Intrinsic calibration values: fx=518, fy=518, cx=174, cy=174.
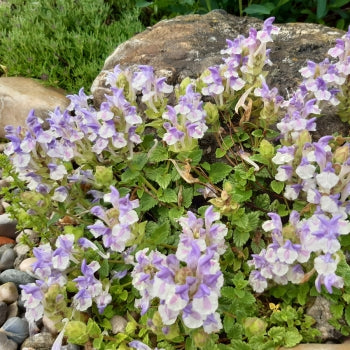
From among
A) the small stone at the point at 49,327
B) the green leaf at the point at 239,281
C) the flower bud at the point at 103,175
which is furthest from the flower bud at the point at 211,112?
the small stone at the point at 49,327

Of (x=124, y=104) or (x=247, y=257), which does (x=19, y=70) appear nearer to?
(x=124, y=104)

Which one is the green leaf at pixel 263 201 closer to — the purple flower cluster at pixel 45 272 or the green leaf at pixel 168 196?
the green leaf at pixel 168 196

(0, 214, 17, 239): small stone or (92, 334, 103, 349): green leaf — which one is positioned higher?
(92, 334, 103, 349): green leaf

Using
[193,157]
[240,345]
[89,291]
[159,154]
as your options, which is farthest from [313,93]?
[89,291]

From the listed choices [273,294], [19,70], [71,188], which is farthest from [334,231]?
[19,70]

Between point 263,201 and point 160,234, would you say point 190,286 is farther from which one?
point 263,201

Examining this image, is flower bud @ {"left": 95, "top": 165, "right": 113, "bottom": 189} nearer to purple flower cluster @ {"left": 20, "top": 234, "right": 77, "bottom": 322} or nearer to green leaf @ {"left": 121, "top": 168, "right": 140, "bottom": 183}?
green leaf @ {"left": 121, "top": 168, "right": 140, "bottom": 183}

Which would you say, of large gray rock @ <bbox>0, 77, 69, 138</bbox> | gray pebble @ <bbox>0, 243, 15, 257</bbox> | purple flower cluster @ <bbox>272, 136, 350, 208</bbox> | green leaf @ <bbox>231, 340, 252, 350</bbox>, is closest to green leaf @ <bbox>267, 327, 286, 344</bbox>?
green leaf @ <bbox>231, 340, 252, 350</bbox>
